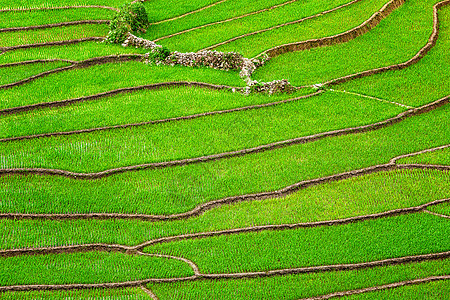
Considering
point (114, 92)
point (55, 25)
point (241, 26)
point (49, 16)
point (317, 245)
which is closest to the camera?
point (317, 245)

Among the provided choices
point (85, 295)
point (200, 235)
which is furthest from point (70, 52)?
point (85, 295)

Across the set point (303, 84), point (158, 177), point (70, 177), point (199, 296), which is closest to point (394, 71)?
point (303, 84)

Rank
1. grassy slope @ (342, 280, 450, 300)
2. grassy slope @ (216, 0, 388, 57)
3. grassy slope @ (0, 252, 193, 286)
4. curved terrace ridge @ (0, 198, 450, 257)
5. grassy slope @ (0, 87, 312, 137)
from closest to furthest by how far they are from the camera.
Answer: grassy slope @ (342, 280, 450, 300) → grassy slope @ (0, 252, 193, 286) → curved terrace ridge @ (0, 198, 450, 257) → grassy slope @ (0, 87, 312, 137) → grassy slope @ (216, 0, 388, 57)

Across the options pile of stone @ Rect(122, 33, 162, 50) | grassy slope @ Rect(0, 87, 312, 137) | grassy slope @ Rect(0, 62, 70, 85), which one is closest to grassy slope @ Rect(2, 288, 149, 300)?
grassy slope @ Rect(0, 87, 312, 137)

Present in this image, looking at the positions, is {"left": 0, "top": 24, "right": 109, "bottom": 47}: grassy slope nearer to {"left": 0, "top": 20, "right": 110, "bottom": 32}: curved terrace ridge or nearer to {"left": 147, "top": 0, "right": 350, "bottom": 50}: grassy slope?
{"left": 0, "top": 20, "right": 110, "bottom": 32}: curved terrace ridge

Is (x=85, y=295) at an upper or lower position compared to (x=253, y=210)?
lower

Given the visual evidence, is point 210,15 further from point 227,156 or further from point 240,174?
point 240,174

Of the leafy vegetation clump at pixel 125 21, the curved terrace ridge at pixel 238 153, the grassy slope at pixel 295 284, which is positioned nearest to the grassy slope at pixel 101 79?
the leafy vegetation clump at pixel 125 21
